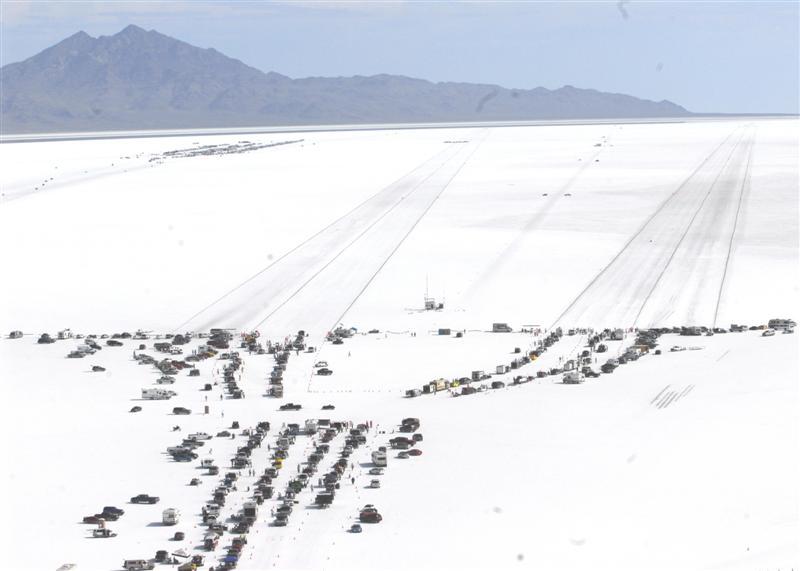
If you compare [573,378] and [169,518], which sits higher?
[169,518]

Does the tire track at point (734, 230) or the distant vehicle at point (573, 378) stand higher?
the tire track at point (734, 230)

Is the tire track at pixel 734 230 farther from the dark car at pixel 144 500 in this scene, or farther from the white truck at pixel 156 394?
the dark car at pixel 144 500

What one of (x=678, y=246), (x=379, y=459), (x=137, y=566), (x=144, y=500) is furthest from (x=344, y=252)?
(x=137, y=566)

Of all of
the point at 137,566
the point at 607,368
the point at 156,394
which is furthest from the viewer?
the point at 607,368

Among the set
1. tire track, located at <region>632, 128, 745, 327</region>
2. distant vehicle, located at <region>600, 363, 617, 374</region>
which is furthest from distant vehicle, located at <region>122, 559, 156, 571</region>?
tire track, located at <region>632, 128, 745, 327</region>

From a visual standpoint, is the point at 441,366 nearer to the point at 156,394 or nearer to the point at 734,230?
the point at 156,394

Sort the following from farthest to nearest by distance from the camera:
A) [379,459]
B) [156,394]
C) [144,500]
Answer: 1. [156,394]
2. [379,459]
3. [144,500]

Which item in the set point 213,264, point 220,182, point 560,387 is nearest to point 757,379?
point 560,387

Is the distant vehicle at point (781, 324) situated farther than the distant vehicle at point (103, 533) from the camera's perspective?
Yes

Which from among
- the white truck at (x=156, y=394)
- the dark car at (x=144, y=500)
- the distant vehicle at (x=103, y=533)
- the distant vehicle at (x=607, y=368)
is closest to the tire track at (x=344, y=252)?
the white truck at (x=156, y=394)
